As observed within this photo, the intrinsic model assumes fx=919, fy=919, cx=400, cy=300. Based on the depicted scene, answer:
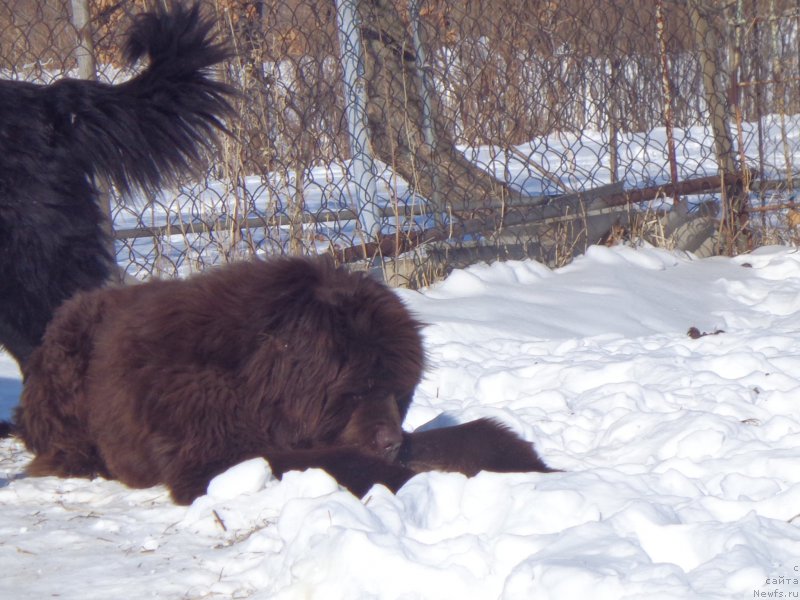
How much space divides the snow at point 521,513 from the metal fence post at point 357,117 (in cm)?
198

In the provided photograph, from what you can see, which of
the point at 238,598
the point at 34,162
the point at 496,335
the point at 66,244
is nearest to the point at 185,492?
the point at 238,598

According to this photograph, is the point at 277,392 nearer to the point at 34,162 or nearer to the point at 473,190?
the point at 34,162

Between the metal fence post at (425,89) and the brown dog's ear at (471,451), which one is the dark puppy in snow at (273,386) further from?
the metal fence post at (425,89)

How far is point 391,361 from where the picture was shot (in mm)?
2500

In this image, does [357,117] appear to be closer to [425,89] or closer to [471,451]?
[425,89]

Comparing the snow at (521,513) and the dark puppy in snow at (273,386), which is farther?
the dark puppy in snow at (273,386)

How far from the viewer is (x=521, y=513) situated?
2002 millimetres

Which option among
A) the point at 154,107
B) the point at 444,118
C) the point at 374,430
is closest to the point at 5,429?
the point at 154,107

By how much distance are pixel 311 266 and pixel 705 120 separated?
515 centimetres

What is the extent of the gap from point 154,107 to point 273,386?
1.72m

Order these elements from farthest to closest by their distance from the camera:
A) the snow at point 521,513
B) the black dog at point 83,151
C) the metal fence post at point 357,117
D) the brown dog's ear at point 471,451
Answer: the metal fence post at point 357,117 → the black dog at point 83,151 → the brown dog's ear at point 471,451 → the snow at point 521,513

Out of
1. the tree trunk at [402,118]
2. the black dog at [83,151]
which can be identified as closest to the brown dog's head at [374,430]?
the black dog at [83,151]

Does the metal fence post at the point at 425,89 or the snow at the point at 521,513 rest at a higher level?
the metal fence post at the point at 425,89

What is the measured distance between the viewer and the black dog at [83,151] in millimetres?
3242
